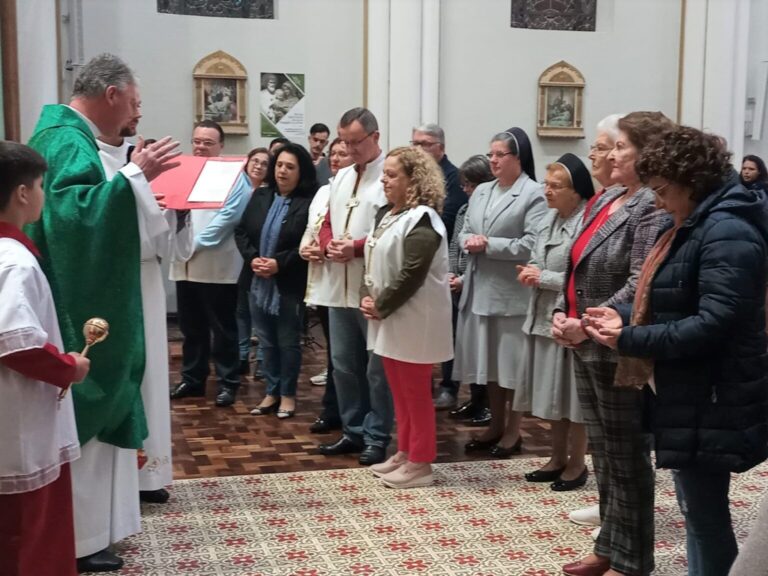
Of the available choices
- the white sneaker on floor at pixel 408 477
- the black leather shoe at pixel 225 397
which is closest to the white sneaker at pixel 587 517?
the white sneaker on floor at pixel 408 477

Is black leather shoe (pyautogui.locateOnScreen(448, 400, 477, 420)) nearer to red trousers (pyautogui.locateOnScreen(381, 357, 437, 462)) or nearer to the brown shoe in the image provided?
red trousers (pyautogui.locateOnScreen(381, 357, 437, 462))

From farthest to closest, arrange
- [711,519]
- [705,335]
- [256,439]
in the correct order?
1. [256,439]
2. [711,519]
3. [705,335]

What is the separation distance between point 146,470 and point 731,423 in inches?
103

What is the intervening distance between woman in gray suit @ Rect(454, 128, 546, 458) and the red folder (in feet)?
4.98

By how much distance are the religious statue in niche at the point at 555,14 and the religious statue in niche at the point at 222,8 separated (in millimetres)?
2836

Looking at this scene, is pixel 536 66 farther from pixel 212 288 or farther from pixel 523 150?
pixel 523 150

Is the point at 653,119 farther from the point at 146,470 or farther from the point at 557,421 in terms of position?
the point at 146,470

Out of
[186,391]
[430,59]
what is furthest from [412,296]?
[430,59]

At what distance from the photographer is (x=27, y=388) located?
9.18ft

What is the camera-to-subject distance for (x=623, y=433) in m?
3.36

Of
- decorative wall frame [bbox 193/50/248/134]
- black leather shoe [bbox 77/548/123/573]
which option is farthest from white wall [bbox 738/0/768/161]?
black leather shoe [bbox 77/548/123/573]

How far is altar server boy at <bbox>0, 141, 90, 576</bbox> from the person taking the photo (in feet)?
8.91

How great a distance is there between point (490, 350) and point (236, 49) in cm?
620

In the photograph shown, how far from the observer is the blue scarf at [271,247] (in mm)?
6059
